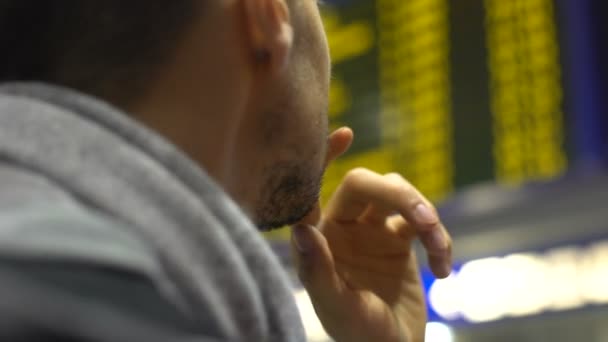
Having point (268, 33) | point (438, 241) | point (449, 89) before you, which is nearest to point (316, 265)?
point (438, 241)

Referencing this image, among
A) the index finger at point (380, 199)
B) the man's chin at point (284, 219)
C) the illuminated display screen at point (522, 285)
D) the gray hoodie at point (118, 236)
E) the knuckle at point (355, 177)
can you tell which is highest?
the gray hoodie at point (118, 236)

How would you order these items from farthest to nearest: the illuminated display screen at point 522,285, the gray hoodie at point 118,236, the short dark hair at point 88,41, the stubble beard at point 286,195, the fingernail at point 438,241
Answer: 1. the illuminated display screen at point 522,285
2. the fingernail at point 438,241
3. the stubble beard at point 286,195
4. the short dark hair at point 88,41
5. the gray hoodie at point 118,236

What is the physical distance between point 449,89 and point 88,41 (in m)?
1.60

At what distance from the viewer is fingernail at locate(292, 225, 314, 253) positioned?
98 cm

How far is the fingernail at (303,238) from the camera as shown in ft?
3.23

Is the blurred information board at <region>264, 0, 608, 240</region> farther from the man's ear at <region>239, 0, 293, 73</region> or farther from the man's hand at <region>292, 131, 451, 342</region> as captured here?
the man's ear at <region>239, 0, 293, 73</region>

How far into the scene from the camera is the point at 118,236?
416 millimetres

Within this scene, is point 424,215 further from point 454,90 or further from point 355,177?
point 454,90

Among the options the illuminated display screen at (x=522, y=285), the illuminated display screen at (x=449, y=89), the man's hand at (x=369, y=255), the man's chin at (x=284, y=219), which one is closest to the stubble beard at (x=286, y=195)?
the man's chin at (x=284, y=219)

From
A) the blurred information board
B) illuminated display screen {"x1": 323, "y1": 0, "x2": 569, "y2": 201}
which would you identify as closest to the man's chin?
the blurred information board

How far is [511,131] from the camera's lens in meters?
1.96

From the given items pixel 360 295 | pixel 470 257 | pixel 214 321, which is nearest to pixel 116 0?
pixel 214 321

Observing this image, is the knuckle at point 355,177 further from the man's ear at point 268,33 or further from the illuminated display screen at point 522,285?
the illuminated display screen at point 522,285

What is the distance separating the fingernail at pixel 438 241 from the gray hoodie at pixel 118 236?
0.43 metres
